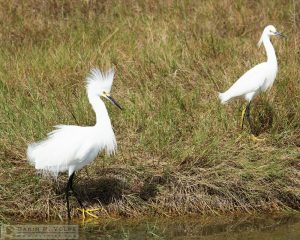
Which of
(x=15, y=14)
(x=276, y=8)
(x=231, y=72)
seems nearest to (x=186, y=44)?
(x=231, y=72)

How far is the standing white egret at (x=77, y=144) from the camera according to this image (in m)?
5.82

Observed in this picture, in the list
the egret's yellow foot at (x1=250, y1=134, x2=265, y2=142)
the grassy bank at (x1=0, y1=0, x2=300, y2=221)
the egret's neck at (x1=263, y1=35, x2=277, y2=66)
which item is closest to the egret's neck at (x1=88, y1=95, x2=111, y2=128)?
the grassy bank at (x1=0, y1=0, x2=300, y2=221)

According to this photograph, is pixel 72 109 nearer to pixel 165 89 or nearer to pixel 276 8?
pixel 165 89

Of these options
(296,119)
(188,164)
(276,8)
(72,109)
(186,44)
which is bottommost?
(188,164)

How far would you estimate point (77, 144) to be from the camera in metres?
5.82

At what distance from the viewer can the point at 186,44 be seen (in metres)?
8.73

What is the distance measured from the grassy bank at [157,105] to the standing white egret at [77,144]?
1.52 feet

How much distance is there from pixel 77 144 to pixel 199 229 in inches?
52.0

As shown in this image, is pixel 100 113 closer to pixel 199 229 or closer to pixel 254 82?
pixel 199 229

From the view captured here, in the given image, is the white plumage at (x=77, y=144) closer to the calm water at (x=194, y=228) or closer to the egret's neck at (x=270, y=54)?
the calm water at (x=194, y=228)

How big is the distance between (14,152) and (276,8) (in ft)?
16.9

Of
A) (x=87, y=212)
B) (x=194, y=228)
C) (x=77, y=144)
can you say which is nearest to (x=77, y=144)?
(x=77, y=144)

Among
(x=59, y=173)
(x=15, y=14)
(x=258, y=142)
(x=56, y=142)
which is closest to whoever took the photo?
(x=56, y=142)

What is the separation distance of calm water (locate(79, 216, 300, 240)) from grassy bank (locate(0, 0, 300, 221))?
0.16 metres
